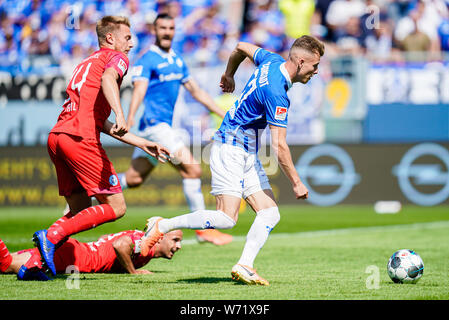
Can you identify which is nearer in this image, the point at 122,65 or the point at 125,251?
the point at 122,65

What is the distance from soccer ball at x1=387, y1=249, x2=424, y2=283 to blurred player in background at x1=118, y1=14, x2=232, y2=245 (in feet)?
11.3

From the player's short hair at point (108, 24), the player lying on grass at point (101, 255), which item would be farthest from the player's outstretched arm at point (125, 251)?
the player's short hair at point (108, 24)

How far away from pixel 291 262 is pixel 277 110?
2.48 metres

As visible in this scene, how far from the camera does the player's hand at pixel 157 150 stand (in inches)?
245

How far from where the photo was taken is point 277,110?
20.1ft

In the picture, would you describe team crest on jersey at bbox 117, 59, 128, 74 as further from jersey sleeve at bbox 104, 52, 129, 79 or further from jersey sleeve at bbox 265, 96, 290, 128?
jersey sleeve at bbox 265, 96, 290, 128

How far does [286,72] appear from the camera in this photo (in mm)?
6289

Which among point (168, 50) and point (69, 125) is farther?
point (168, 50)

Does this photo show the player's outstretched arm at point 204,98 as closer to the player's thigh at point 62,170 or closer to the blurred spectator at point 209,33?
the player's thigh at point 62,170

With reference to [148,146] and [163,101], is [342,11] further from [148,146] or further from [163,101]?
[148,146]

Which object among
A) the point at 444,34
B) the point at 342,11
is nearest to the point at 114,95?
the point at 342,11

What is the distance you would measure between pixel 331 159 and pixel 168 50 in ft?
22.9
